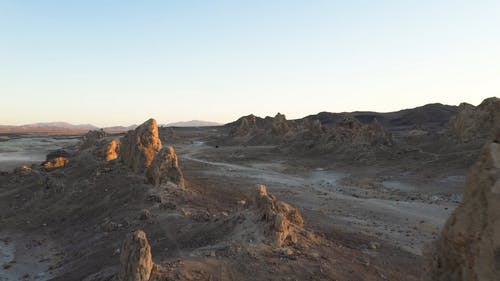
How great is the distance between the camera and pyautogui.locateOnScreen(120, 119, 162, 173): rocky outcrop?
83.3 ft

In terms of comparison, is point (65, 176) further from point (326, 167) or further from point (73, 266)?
point (326, 167)

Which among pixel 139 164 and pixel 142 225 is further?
pixel 139 164

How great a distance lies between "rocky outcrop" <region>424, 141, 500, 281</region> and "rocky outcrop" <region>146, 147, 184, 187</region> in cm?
1636

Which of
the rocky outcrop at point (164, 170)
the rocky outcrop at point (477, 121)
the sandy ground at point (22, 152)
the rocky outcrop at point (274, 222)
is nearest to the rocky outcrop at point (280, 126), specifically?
the rocky outcrop at point (477, 121)

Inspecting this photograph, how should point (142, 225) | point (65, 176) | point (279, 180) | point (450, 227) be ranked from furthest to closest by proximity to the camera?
point (279, 180) < point (65, 176) < point (142, 225) < point (450, 227)

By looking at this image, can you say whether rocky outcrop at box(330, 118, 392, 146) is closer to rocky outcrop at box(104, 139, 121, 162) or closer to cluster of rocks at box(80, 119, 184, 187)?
rocky outcrop at box(104, 139, 121, 162)

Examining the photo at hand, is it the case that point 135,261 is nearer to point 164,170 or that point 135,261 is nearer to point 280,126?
point 164,170

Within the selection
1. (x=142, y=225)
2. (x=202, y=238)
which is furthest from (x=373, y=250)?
(x=142, y=225)

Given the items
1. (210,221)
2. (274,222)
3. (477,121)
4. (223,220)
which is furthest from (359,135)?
(274,222)

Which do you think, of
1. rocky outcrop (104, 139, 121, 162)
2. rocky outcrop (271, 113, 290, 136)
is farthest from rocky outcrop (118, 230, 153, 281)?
rocky outcrop (271, 113, 290, 136)

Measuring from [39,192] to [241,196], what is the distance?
11535mm

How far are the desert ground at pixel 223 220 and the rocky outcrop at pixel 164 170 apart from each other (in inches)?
13.5

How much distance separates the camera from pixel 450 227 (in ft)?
23.8

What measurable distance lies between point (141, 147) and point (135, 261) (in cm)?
1621
